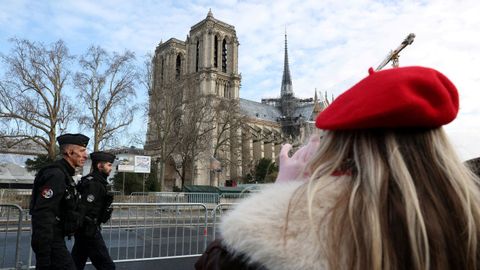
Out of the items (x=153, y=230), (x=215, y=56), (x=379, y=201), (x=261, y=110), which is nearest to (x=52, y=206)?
(x=379, y=201)

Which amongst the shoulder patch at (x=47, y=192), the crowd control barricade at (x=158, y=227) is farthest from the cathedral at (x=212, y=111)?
the shoulder patch at (x=47, y=192)

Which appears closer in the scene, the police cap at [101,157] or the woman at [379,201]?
the woman at [379,201]

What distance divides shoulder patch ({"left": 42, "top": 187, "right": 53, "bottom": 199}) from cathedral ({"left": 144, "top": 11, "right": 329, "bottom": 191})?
90.4 feet

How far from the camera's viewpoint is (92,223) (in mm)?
5180

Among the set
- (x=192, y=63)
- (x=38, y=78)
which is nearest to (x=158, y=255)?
(x=38, y=78)

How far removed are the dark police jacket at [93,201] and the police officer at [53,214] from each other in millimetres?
567

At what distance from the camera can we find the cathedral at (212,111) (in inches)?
1446

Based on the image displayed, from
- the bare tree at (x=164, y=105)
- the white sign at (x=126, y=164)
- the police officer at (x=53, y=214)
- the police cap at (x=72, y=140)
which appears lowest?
the police officer at (x=53, y=214)

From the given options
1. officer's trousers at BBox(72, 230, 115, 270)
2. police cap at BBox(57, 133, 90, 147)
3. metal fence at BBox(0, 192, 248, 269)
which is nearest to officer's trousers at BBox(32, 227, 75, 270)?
officer's trousers at BBox(72, 230, 115, 270)

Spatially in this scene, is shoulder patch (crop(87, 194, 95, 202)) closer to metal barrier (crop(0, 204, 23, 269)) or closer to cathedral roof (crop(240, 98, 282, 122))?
metal barrier (crop(0, 204, 23, 269))

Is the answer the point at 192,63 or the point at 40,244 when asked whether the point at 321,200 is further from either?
the point at 192,63

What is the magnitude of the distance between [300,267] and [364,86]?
0.56 m

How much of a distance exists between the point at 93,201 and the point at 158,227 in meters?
4.35

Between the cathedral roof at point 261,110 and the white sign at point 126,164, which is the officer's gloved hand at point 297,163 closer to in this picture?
the white sign at point 126,164
